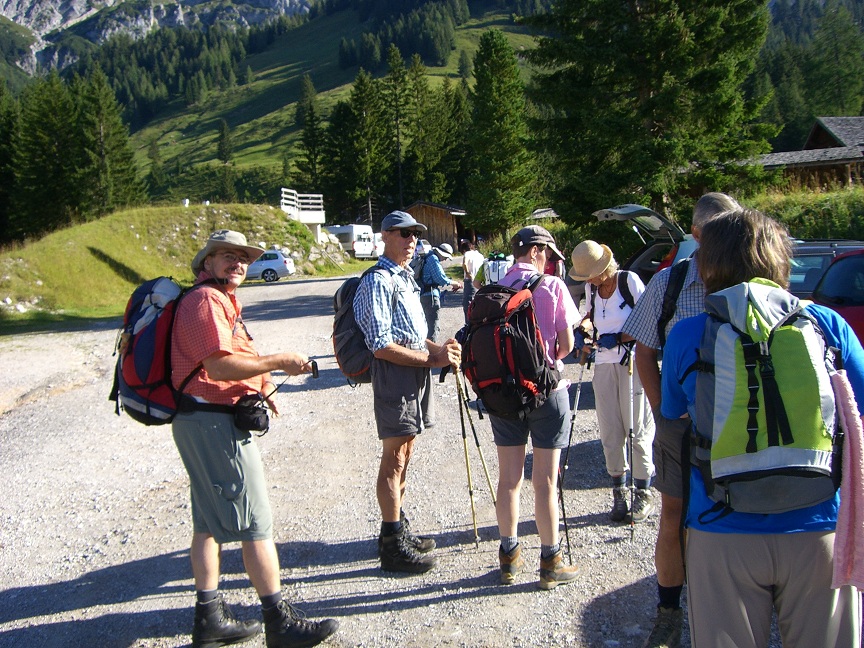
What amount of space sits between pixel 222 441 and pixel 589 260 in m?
2.49

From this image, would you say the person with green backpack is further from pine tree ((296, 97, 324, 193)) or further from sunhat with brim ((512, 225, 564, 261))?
pine tree ((296, 97, 324, 193))

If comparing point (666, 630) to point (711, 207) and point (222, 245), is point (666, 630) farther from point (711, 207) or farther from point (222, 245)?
point (222, 245)

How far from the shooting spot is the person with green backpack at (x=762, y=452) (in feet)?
6.06

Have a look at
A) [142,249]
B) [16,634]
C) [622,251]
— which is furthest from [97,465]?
[142,249]

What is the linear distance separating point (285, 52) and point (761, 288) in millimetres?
207906

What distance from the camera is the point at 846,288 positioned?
6035 mm

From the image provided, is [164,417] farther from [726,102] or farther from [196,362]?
[726,102]

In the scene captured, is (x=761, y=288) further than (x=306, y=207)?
No

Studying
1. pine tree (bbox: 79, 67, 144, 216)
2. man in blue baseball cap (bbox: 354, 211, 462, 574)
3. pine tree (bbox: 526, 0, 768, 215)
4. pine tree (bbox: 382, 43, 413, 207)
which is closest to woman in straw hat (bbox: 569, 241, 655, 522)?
man in blue baseball cap (bbox: 354, 211, 462, 574)

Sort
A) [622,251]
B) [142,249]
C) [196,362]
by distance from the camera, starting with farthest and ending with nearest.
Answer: [142,249]
[622,251]
[196,362]

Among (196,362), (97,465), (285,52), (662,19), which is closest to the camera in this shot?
(196,362)

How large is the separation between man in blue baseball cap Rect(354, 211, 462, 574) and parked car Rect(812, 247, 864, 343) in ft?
13.5

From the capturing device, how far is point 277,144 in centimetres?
12675

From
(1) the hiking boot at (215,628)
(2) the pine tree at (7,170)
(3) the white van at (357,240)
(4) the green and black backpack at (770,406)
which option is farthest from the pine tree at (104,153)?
(4) the green and black backpack at (770,406)
